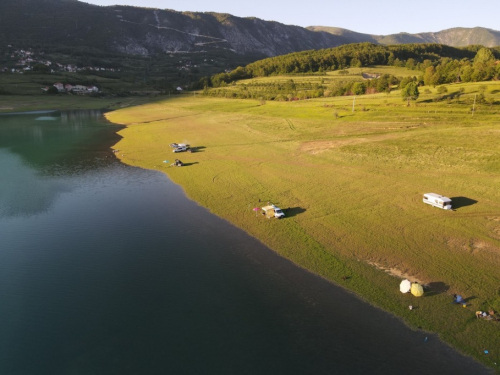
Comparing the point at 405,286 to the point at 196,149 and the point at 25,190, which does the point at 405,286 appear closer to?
the point at 25,190

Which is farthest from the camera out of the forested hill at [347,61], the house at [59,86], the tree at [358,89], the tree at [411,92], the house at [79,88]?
the house at [79,88]

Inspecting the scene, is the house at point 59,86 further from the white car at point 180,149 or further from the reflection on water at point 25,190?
the white car at point 180,149

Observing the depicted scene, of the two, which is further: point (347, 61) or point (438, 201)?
point (347, 61)

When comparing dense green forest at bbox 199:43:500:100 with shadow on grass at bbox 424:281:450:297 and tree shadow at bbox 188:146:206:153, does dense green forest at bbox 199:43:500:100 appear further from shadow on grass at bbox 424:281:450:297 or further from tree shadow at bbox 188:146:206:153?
shadow on grass at bbox 424:281:450:297

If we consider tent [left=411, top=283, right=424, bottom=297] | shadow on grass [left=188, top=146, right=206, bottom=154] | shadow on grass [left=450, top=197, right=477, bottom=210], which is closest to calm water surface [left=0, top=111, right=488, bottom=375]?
tent [left=411, top=283, right=424, bottom=297]

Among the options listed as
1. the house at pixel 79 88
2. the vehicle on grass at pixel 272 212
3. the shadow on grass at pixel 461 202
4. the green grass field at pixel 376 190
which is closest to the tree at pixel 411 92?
the green grass field at pixel 376 190

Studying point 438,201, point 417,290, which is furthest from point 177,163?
point 417,290
